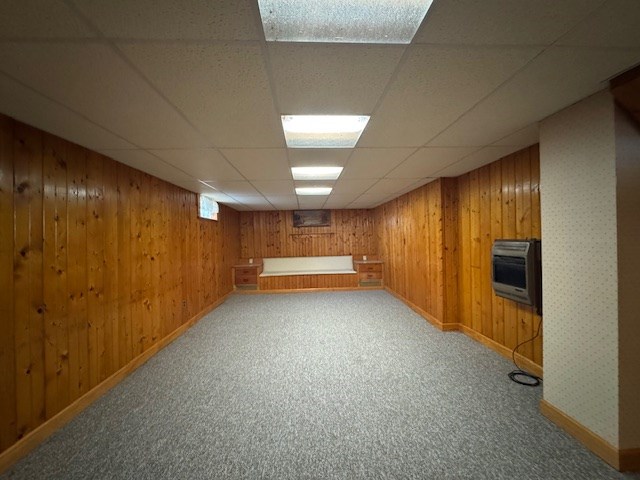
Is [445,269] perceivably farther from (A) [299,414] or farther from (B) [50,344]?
(B) [50,344]

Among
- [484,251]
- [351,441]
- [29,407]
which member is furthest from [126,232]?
[484,251]

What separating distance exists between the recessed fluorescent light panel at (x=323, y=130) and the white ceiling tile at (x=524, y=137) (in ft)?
4.21

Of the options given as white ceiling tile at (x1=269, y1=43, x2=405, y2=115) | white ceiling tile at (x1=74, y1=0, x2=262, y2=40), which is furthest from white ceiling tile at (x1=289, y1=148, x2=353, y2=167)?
white ceiling tile at (x1=74, y1=0, x2=262, y2=40)

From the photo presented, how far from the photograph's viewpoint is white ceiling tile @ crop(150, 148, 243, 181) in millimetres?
2100

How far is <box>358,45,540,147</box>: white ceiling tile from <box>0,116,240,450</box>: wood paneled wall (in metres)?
2.41

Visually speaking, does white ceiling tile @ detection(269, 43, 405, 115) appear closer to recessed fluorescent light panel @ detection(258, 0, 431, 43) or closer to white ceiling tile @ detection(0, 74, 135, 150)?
recessed fluorescent light panel @ detection(258, 0, 431, 43)

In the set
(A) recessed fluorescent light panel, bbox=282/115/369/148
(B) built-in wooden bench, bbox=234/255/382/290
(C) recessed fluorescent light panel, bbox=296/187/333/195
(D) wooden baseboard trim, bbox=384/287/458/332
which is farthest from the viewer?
(B) built-in wooden bench, bbox=234/255/382/290

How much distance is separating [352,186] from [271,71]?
274cm

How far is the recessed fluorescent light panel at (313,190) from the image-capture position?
12.8 ft

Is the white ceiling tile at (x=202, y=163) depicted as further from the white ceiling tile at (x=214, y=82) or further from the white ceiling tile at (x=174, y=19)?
the white ceiling tile at (x=174, y=19)

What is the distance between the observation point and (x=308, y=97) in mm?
1327

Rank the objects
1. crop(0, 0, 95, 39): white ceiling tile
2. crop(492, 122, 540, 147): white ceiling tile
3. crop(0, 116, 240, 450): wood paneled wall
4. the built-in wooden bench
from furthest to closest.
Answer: the built-in wooden bench < crop(492, 122, 540, 147): white ceiling tile < crop(0, 116, 240, 450): wood paneled wall < crop(0, 0, 95, 39): white ceiling tile

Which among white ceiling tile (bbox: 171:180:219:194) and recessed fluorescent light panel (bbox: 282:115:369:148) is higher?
recessed fluorescent light panel (bbox: 282:115:369:148)

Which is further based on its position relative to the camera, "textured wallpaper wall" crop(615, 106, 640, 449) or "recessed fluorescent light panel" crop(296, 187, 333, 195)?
"recessed fluorescent light panel" crop(296, 187, 333, 195)
